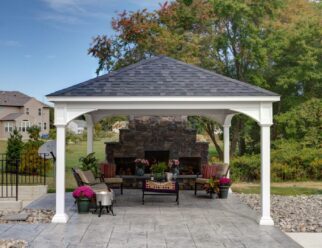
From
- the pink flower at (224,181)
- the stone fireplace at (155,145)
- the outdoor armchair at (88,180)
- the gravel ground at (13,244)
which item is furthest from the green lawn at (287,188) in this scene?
the gravel ground at (13,244)

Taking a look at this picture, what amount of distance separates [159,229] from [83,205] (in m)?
2.45

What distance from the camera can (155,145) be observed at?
16.5 m

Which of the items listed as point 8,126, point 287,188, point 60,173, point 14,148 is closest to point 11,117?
point 8,126

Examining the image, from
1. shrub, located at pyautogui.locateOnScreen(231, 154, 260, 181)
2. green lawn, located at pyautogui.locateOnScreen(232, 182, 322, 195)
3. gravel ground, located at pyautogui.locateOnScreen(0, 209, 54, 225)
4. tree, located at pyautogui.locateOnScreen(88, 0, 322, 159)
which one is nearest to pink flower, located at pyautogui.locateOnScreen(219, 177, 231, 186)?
green lawn, located at pyautogui.locateOnScreen(232, 182, 322, 195)

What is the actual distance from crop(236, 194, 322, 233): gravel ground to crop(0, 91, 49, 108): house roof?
4463 cm

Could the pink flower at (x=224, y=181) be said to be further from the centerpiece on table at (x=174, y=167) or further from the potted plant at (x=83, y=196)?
the potted plant at (x=83, y=196)

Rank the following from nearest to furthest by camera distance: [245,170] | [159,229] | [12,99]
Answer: [159,229], [245,170], [12,99]

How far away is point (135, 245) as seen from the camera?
7668 mm

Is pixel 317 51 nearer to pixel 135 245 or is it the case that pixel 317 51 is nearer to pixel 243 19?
pixel 243 19

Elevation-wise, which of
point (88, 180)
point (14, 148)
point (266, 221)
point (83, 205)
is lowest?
point (266, 221)

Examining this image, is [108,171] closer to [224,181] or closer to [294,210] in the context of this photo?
[224,181]

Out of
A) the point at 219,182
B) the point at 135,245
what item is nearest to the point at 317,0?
the point at 219,182

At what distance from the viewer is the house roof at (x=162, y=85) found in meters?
9.80

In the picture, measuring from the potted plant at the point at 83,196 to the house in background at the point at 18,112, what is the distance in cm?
4264
